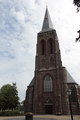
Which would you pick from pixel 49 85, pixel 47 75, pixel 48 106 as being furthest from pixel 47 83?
pixel 48 106

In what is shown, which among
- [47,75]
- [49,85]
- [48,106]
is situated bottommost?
[48,106]

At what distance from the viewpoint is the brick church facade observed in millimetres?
30500

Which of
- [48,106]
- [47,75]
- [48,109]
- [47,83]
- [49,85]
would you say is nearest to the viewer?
[48,109]

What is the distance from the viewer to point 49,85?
110ft

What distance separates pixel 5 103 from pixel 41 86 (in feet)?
37.7

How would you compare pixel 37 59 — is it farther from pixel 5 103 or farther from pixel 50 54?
pixel 5 103

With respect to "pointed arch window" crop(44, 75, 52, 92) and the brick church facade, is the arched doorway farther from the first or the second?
"pointed arch window" crop(44, 75, 52, 92)

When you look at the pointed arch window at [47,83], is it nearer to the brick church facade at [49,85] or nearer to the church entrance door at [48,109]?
the brick church facade at [49,85]

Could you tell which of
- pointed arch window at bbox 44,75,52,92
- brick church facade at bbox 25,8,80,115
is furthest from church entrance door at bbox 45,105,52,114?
pointed arch window at bbox 44,75,52,92

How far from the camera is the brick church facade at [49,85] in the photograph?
30500 millimetres

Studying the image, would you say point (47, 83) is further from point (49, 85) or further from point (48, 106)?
point (48, 106)

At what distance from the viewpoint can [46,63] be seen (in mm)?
36906

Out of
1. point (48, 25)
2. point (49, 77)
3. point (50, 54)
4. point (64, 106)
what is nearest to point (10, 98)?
point (49, 77)

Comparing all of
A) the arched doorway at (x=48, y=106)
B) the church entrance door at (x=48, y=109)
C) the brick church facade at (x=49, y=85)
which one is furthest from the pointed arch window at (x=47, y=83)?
the church entrance door at (x=48, y=109)
